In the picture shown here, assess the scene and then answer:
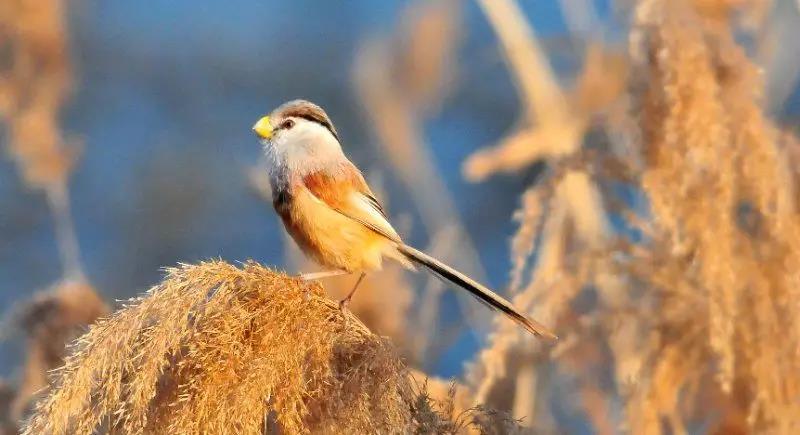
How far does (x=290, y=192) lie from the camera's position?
2779mm

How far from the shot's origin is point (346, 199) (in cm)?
281

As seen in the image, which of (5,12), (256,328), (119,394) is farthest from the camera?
(5,12)

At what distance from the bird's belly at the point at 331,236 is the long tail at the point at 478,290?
0.28 ft

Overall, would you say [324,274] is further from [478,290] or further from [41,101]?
[41,101]

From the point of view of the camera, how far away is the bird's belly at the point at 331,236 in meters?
2.77

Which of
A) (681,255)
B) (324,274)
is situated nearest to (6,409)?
(324,274)

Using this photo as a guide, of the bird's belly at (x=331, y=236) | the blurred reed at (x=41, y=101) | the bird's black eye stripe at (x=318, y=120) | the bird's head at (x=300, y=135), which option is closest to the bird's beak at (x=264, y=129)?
the bird's head at (x=300, y=135)

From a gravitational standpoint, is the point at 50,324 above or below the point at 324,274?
below

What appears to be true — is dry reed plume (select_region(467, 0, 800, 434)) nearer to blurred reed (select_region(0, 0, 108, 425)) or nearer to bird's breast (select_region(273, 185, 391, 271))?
bird's breast (select_region(273, 185, 391, 271))

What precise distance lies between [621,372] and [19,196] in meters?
2.70

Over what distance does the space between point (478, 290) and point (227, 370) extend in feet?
2.87

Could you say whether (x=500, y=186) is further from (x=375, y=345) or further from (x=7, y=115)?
(x=375, y=345)

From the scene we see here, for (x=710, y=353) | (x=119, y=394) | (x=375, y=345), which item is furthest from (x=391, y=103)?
(x=119, y=394)

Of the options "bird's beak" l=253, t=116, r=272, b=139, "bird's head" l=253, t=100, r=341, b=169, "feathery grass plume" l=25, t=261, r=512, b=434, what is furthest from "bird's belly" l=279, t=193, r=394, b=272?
"feathery grass plume" l=25, t=261, r=512, b=434
